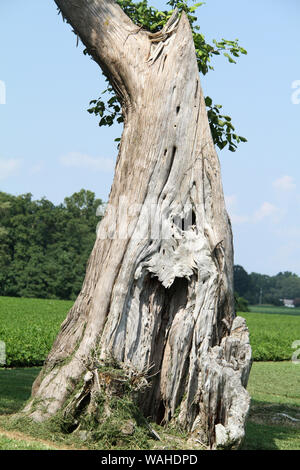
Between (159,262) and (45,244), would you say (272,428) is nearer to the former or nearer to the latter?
(159,262)

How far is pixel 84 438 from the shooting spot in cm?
743

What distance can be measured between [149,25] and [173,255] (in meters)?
4.30

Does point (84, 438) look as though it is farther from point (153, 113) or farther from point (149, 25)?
point (149, 25)

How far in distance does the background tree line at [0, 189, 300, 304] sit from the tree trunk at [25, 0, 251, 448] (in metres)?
53.7

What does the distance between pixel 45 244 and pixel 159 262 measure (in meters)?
65.7

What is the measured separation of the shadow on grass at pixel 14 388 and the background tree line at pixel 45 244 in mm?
47319

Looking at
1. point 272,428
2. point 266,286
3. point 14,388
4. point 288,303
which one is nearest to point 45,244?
point 14,388

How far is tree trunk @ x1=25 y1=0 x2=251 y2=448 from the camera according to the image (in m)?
8.14

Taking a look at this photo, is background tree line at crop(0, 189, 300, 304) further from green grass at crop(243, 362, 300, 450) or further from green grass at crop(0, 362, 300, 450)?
green grass at crop(0, 362, 300, 450)

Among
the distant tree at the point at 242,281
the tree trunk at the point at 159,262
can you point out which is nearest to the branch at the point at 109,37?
the tree trunk at the point at 159,262

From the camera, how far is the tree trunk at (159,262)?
8.14 m

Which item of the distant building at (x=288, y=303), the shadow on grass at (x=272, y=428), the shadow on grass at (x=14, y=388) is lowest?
the shadow on grass at (x=272, y=428)

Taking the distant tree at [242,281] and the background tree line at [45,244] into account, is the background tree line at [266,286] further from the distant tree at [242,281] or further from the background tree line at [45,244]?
the background tree line at [45,244]
